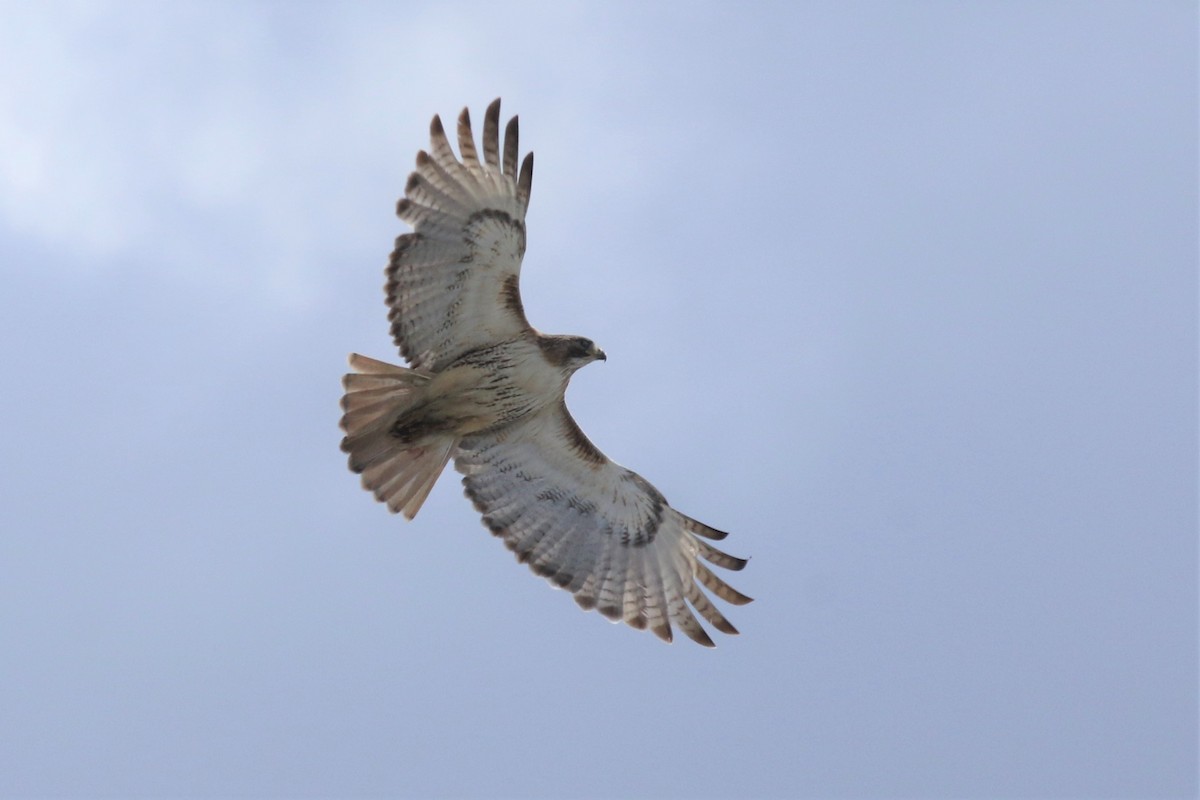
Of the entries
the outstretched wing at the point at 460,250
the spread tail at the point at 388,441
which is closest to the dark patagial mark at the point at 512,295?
the outstretched wing at the point at 460,250

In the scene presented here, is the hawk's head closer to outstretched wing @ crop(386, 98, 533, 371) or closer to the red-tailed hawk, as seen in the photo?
the red-tailed hawk

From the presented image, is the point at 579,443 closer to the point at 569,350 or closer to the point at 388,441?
the point at 569,350

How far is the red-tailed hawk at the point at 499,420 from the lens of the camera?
10281 millimetres

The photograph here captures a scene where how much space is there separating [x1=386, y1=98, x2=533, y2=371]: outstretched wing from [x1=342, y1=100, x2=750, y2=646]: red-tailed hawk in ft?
0.03

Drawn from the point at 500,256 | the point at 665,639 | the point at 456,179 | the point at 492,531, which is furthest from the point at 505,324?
the point at 665,639

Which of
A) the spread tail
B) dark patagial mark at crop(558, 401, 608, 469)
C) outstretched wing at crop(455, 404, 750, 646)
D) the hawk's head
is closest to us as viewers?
the spread tail

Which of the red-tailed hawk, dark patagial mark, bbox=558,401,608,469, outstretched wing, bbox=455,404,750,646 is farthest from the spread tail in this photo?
dark patagial mark, bbox=558,401,608,469

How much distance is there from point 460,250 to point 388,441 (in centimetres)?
159

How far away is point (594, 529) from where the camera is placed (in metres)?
11.8

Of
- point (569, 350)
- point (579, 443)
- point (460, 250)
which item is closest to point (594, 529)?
point (579, 443)

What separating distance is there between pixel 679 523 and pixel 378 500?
8.41 feet

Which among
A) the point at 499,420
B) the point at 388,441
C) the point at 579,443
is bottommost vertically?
the point at 388,441

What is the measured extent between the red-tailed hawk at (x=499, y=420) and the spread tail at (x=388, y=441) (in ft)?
0.04

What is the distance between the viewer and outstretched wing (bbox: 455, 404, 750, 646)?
37.7 feet
